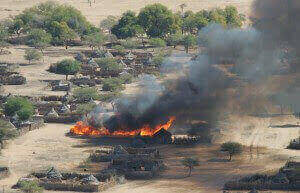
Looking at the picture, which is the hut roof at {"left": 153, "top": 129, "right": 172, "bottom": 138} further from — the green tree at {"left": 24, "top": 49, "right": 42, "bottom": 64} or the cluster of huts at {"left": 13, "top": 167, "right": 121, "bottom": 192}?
the green tree at {"left": 24, "top": 49, "right": 42, "bottom": 64}

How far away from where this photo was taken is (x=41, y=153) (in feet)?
331

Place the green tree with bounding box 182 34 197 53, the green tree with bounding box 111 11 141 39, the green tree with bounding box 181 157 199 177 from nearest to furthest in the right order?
1. the green tree with bounding box 181 157 199 177
2. the green tree with bounding box 182 34 197 53
3. the green tree with bounding box 111 11 141 39

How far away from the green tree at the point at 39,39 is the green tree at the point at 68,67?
20.3m

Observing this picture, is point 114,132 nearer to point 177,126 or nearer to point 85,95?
point 177,126

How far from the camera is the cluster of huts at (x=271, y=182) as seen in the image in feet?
284

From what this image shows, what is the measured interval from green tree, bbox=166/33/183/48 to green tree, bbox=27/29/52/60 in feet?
68.1

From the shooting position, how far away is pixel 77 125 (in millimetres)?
111062

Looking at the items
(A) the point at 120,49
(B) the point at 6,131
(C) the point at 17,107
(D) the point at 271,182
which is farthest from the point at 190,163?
(A) the point at 120,49

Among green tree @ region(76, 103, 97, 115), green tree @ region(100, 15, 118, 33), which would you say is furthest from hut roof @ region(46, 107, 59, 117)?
green tree @ region(100, 15, 118, 33)

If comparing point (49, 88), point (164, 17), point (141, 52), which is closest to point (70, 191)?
point (49, 88)

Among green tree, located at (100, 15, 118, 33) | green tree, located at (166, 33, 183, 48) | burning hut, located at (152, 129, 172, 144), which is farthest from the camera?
green tree, located at (100, 15, 118, 33)

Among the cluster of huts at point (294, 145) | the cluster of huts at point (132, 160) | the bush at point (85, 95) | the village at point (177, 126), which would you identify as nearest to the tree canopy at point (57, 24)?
the village at point (177, 126)

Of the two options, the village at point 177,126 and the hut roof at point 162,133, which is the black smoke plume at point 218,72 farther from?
the hut roof at point 162,133

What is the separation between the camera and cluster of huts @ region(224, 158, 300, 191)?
3403 inches
